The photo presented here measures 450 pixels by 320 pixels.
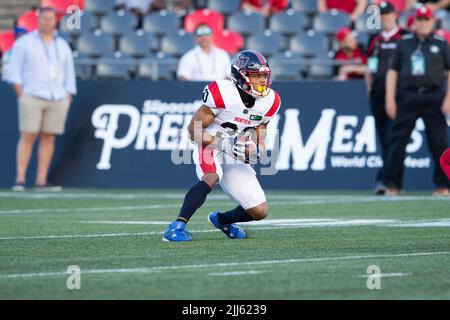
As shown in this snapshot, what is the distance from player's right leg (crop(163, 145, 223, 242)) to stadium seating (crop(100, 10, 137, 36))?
991 cm

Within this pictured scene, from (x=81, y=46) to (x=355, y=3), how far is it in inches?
175

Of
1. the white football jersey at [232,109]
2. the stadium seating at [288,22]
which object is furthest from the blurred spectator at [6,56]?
the white football jersey at [232,109]

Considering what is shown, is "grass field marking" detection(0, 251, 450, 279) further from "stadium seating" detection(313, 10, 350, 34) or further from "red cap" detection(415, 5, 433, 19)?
"stadium seating" detection(313, 10, 350, 34)

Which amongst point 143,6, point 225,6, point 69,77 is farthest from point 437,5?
point 69,77

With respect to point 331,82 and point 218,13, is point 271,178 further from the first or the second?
point 218,13

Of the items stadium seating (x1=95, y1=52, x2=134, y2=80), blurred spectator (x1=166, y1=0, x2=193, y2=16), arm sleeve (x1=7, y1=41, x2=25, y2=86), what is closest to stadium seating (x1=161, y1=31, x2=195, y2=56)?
stadium seating (x1=95, y1=52, x2=134, y2=80)

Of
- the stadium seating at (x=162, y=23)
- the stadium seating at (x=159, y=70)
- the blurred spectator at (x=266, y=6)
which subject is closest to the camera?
the stadium seating at (x=159, y=70)

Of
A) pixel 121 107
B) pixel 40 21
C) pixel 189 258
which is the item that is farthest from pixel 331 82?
pixel 189 258

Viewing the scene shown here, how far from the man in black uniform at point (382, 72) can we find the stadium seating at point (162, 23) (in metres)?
4.65

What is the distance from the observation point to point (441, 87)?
14.3 metres

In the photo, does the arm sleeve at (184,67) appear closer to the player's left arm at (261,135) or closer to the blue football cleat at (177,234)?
the player's left arm at (261,135)

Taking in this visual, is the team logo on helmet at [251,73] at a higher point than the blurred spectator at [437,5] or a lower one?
lower

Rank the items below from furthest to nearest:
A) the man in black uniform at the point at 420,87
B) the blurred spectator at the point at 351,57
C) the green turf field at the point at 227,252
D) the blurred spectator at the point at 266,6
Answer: the blurred spectator at the point at 266,6, the blurred spectator at the point at 351,57, the man in black uniform at the point at 420,87, the green turf field at the point at 227,252

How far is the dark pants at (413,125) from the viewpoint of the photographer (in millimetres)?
14273
